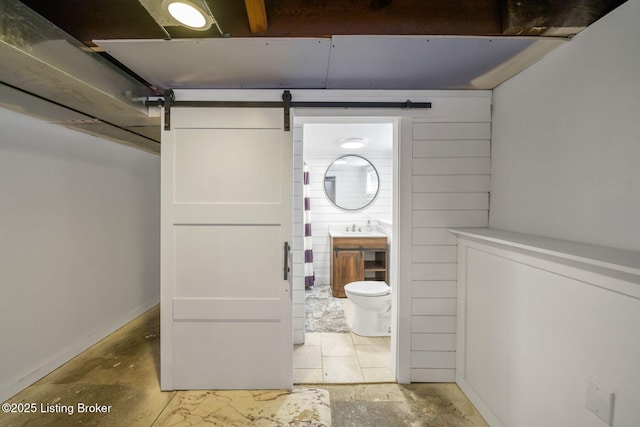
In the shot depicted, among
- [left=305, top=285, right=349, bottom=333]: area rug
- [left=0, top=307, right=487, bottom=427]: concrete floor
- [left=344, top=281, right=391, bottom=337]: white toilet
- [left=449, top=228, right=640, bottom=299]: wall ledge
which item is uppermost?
[left=449, top=228, right=640, bottom=299]: wall ledge

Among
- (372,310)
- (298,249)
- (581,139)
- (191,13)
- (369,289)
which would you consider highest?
(191,13)

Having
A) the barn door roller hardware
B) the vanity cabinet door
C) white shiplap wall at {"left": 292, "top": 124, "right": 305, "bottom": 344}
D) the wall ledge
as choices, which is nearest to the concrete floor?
white shiplap wall at {"left": 292, "top": 124, "right": 305, "bottom": 344}

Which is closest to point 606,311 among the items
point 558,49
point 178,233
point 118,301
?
point 558,49

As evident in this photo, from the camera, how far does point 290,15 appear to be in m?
1.21

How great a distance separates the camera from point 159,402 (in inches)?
64.6

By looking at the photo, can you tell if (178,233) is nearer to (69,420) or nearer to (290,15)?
(69,420)

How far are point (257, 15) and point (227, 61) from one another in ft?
1.38

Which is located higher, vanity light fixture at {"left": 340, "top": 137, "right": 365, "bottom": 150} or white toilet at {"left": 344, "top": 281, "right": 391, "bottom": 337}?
vanity light fixture at {"left": 340, "top": 137, "right": 365, "bottom": 150}

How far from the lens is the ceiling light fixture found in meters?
0.99

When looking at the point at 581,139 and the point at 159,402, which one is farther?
the point at 159,402

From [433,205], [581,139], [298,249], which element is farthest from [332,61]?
[298,249]

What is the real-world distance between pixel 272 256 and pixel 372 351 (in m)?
1.29

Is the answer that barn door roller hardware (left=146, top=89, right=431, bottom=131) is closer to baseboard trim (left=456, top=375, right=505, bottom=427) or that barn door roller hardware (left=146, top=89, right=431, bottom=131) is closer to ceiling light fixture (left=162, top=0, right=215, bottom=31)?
ceiling light fixture (left=162, top=0, right=215, bottom=31)

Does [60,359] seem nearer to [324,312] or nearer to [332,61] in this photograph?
[324,312]
